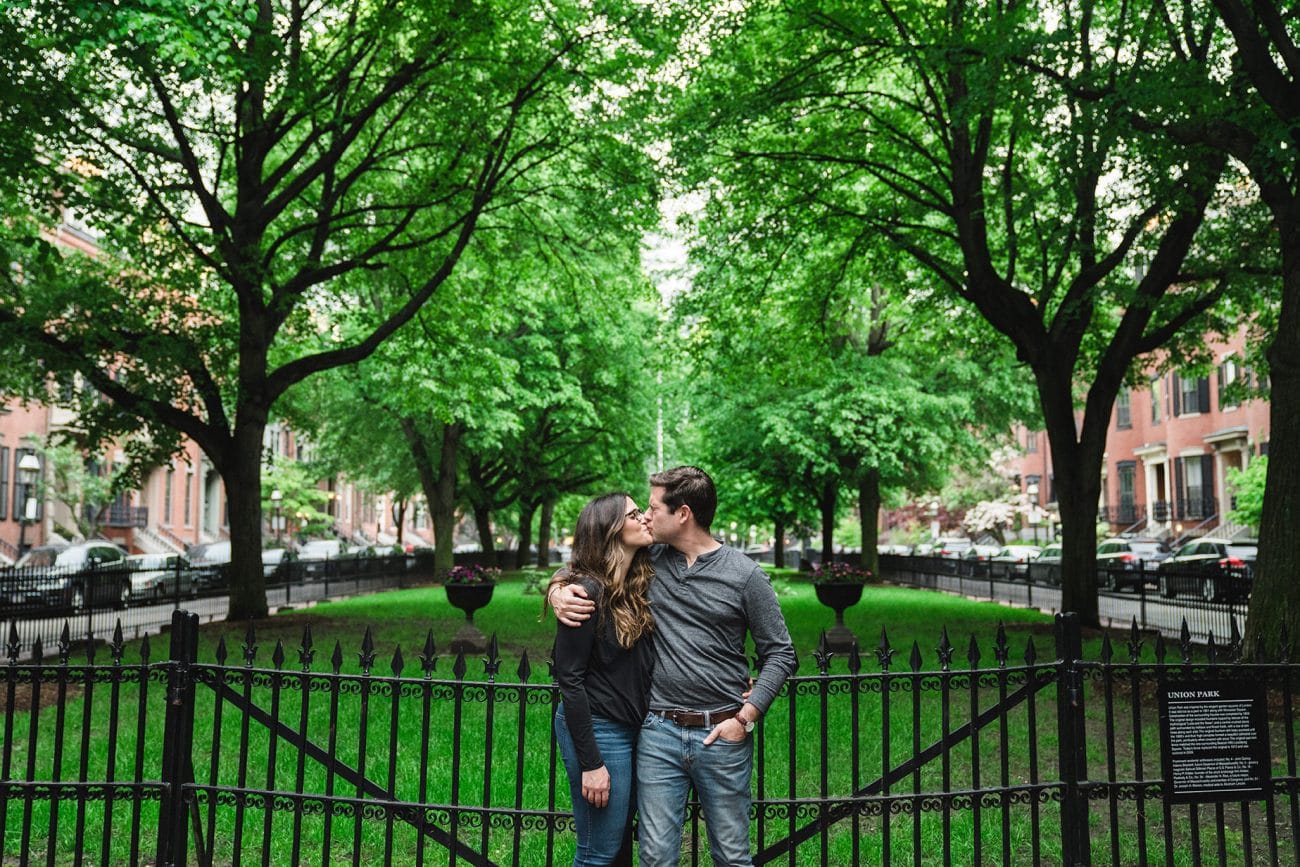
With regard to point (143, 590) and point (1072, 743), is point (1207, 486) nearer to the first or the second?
point (143, 590)

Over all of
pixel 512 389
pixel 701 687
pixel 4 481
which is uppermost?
pixel 512 389

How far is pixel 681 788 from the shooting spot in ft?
14.2

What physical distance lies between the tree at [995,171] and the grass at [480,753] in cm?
515

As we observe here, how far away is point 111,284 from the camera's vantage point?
20984mm

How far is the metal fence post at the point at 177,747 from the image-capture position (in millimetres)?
5062

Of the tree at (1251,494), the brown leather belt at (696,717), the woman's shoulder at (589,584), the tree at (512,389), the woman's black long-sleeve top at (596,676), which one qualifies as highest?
the tree at (512,389)

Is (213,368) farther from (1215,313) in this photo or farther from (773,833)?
(1215,313)

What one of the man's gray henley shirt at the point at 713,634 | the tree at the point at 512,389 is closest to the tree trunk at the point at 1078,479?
the tree at the point at 512,389

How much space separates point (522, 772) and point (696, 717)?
4.57 ft

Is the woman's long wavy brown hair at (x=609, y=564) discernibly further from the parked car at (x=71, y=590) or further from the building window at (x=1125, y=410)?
the building window at (x=1125, y=410)

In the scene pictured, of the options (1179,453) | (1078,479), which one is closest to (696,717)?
(1078,479)

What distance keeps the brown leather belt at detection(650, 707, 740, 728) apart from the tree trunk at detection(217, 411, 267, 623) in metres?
17.3

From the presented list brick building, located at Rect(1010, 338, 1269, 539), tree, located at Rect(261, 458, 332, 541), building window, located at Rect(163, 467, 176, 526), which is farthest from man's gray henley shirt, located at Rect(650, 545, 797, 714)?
building window, located at Rect(163, 467, 176, 526)

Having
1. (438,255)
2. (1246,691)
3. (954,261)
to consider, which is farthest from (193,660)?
(954,261)
